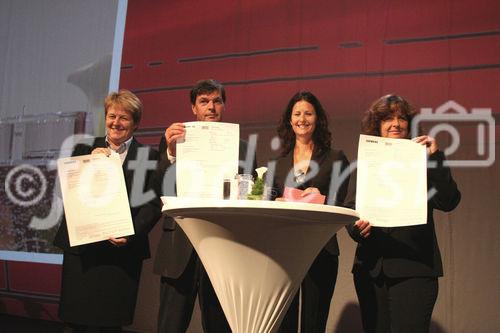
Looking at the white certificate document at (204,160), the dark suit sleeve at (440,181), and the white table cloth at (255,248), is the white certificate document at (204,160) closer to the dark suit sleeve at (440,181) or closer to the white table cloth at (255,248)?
the white table cloth at (255,248)

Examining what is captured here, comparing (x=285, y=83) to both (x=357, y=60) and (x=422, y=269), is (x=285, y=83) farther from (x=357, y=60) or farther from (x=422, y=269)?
(x=422, y=269)

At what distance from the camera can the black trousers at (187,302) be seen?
7.61 feet

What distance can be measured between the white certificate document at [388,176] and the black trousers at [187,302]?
0.71 meters

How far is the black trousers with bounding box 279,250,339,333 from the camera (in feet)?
7.36

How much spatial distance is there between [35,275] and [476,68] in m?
3.66

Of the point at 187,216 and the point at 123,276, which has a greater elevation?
the point at 187,216

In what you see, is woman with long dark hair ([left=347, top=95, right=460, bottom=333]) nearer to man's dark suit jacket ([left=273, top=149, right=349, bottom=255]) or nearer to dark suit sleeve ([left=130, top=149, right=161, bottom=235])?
man's dark suit jacket ([left=273, top=149, right=349, bottom=255])

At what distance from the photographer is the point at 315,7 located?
3.79 meters

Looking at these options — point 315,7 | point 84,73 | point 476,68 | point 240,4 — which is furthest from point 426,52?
point 84,73

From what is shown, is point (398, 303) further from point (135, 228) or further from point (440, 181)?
point (135, 228)

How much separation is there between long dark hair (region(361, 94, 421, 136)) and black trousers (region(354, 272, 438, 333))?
623mm

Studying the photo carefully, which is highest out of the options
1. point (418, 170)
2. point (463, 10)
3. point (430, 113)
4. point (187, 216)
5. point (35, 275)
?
point (463, 10)

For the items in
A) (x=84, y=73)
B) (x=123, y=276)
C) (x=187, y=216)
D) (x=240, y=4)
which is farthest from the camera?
(x=84, y=73)

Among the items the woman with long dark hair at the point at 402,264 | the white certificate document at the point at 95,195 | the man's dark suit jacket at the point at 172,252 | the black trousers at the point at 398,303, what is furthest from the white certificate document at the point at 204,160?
the black trousers at the point at 398,303
